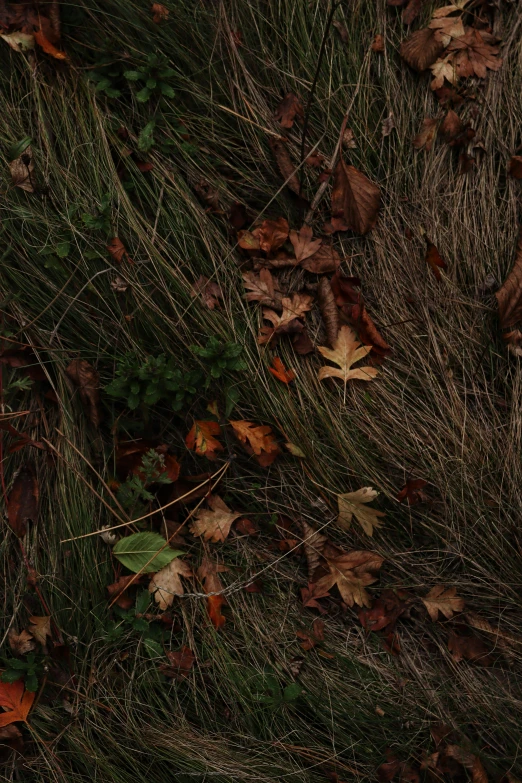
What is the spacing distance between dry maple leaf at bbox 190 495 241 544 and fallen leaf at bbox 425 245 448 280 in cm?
118

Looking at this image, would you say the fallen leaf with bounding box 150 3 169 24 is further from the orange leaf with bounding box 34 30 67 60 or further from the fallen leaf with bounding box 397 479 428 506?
the fallen leaf with bounding box 397 479 428 506

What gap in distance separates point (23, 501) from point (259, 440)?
0.86m

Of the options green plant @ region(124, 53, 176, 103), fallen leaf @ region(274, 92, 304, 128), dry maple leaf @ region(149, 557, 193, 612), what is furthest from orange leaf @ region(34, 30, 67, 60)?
dry maple leaf @ region(149, 557, 193, 612)

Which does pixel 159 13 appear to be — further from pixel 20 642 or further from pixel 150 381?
pixel 20 642

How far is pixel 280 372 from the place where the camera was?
8.33 feet

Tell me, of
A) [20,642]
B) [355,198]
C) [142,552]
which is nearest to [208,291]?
[355,198]

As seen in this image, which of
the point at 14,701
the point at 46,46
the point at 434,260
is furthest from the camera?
the point at 434,260

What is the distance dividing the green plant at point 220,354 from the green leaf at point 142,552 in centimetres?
62

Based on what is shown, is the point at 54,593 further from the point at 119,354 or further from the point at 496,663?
the point at 496,663

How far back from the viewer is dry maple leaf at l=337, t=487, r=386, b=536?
97.1 inches

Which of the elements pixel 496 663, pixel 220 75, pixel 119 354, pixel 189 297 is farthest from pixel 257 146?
pixel 496 663

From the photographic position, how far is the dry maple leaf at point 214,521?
2.51m

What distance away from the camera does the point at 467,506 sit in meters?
2.48

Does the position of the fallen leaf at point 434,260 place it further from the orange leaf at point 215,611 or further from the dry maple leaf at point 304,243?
the orange leaf at point 215,611
